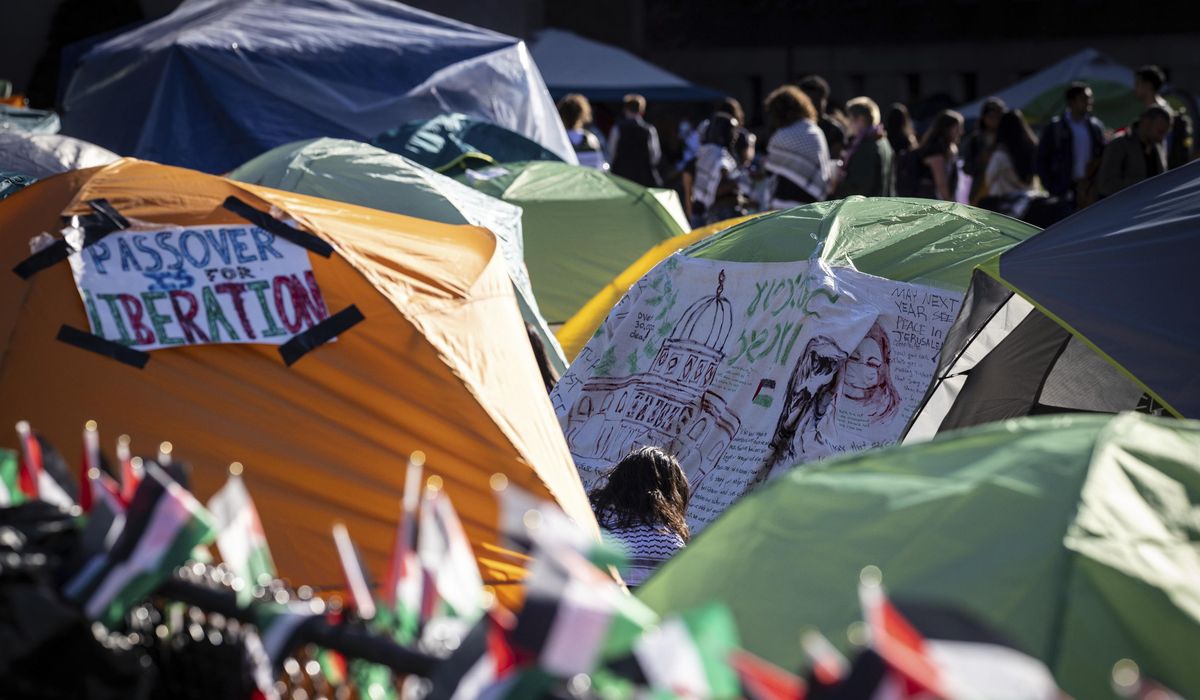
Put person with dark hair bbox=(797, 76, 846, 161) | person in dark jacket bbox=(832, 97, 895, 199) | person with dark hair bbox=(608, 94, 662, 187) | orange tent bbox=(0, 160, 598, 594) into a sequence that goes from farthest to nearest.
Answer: person with dark hair bbox=(608, 94, 662, 187) < person with dark hair bbox=(797, 76, 846, 161) < person in dark jacket bbox=(832, 97, 895, 199) < orange tent bbox=(0, 160, 598, 594)

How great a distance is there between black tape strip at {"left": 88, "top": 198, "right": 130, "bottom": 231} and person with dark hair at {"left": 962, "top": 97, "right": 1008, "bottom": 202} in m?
7.96

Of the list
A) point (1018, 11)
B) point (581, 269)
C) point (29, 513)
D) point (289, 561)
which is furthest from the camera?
point (1018, 11)

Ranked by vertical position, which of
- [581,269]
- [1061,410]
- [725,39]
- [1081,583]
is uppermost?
[1081,583]

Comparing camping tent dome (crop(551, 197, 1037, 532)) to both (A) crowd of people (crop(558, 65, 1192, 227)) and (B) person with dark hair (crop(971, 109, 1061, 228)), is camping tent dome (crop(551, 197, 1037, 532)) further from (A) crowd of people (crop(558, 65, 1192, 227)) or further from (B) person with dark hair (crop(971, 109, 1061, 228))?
(B) person with dark hair (crop(971, 109, 1061, 228))

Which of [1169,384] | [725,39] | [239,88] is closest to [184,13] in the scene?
[239,88]

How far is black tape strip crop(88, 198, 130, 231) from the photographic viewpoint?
12.1 ft

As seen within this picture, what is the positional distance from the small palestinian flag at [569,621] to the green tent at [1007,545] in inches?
29.7

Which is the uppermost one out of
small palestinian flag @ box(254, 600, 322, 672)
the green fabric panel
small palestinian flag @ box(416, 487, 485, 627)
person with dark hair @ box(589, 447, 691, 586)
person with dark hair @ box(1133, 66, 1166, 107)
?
small palestinian flag @ box(416, 487, 485, 627)

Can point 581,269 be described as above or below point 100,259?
below

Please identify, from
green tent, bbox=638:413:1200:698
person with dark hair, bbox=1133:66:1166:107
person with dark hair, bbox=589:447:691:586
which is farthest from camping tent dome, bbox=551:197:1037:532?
person with dark hair, bbox=1133:66:1166:107

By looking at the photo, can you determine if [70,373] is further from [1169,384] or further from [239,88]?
[239,88]

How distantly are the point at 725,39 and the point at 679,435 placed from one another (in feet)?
83.6

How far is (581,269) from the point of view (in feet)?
27.0

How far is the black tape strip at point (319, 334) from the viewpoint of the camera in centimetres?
358
